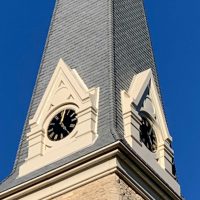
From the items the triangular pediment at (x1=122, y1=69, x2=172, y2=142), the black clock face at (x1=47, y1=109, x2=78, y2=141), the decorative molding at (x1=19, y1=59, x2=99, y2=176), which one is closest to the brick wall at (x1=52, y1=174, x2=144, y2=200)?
the decorative molding at (x1=19, y1=59, x2=99, y2=176)

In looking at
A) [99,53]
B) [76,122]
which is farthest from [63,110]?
[99,53]

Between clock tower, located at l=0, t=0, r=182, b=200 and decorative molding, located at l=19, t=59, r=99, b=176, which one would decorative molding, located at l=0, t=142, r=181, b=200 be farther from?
decorative molding, located at l=19, t=59, r=99, b=176

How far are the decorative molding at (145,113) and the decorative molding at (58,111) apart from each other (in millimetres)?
994

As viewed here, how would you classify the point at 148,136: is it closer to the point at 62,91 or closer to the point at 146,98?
the point at 146,98

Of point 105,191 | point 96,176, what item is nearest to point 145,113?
point 96,176

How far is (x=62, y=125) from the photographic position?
2511 cm

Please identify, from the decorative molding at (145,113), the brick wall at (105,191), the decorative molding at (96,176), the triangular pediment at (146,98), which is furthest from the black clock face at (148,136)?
the brick wall at (105,191)

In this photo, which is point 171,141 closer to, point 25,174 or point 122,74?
point 122,74

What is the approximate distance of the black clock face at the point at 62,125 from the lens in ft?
81.4

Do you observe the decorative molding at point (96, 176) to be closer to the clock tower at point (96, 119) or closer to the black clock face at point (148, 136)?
the clock tower at point (96, 119)

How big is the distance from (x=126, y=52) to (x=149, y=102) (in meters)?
2.14

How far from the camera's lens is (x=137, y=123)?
2478cm

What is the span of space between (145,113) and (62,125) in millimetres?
2699

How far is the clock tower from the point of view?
22.9 meters
